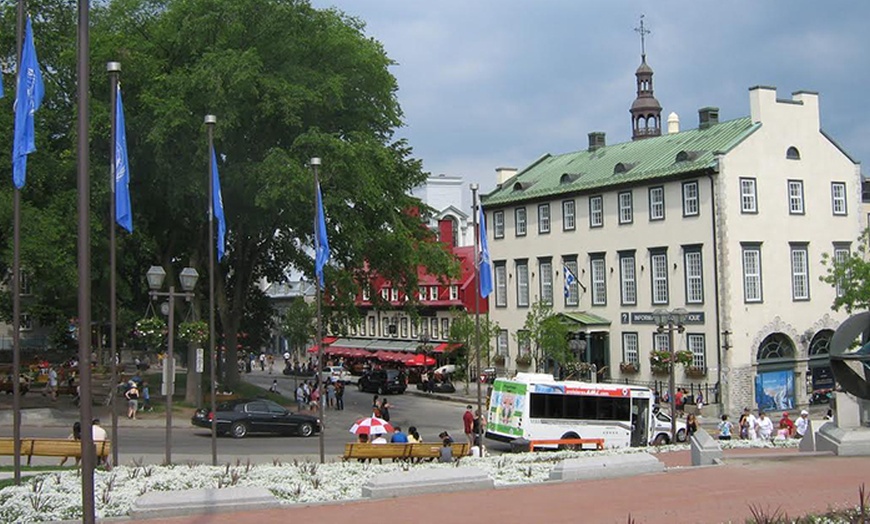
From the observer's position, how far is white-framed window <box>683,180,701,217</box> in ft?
178

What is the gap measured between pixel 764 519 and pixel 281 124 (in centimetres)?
3574

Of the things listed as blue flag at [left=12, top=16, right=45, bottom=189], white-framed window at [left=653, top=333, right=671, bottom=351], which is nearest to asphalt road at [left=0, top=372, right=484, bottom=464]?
blue flag at [left=12, top=16, right=45, bottom=189]

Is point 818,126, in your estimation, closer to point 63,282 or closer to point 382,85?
point 382,85

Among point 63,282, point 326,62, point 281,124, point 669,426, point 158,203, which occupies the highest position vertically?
point 326,62

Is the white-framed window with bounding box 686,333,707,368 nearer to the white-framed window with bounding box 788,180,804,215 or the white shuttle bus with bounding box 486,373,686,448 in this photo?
the white-framed window with bounding box 788,180,804,215

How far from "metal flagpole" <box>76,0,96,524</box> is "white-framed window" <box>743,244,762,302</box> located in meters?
45.9

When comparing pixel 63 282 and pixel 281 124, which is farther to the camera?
pixel 281 124

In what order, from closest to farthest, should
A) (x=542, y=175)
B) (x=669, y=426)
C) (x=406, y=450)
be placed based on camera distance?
(x=406, y=450) < (x=669, y=426) < (x=542, y=175)

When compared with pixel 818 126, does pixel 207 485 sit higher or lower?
lower

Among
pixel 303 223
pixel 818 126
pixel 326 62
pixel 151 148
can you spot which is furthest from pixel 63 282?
pixel 818 126

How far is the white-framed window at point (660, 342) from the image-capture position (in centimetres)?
5521

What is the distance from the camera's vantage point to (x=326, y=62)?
47.3 m

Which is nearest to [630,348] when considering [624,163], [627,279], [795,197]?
[627,279]

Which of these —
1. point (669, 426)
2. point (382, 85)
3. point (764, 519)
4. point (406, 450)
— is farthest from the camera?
point (382, 85)
